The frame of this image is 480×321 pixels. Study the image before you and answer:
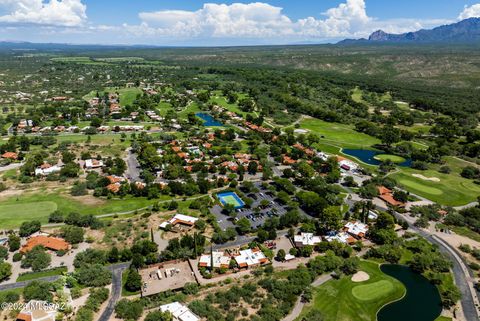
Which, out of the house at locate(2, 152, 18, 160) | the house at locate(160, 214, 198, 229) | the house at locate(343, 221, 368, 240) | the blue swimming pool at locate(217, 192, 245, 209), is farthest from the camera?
the house at locate(2, 152, 18, 160)

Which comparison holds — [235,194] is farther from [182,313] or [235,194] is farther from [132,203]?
[182,313]

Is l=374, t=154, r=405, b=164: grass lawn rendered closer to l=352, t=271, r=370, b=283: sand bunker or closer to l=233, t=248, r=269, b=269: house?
l=352, t=271, r=370, b=283: sand bunker

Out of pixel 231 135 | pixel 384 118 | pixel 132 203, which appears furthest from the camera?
pixel 384 118

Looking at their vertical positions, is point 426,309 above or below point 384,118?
below

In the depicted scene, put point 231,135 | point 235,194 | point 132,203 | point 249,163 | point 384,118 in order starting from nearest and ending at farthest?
point 132,203, point 235,194, point 249,163, point 231,135, point 384,118

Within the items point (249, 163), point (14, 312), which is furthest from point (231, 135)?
point (14, 312)

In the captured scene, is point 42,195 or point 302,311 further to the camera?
point 42,195

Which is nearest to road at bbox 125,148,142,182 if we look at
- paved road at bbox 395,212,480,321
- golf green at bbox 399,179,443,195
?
paved road at bbox 395,212,480,321
